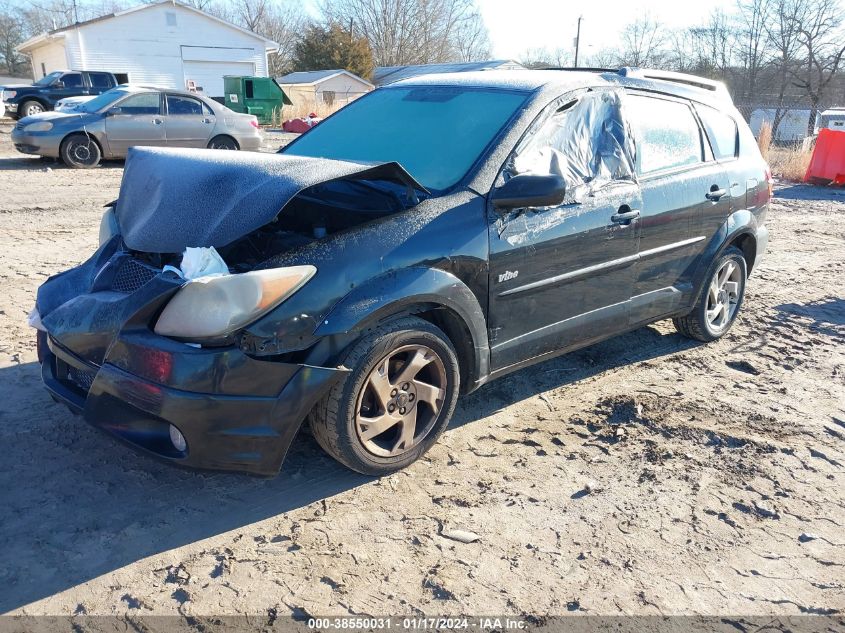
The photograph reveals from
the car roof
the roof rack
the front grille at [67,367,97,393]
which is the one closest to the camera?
the front grille at [67,367,97,393]

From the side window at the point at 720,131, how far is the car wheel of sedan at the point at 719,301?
710 millimetres

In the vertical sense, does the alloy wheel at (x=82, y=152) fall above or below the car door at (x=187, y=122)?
below

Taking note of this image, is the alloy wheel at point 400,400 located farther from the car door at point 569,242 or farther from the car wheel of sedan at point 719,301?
the car wheel of sedan at point 719,301

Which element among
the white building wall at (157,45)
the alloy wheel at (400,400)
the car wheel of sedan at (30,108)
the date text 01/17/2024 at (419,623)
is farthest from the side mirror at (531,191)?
the white building wall at (157,45)

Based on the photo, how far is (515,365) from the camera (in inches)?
146

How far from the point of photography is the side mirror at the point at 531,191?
325cm

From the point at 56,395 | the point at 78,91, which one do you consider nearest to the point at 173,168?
the point at 56,395

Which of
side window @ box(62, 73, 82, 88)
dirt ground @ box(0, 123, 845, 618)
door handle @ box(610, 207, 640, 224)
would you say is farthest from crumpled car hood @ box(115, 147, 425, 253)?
side window @ box(62, 73, 82, 88)

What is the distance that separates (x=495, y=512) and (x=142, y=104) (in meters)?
12.8

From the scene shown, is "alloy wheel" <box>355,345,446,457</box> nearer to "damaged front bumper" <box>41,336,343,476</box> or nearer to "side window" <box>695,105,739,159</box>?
"damaged front bumper" <box>41,336,343,476</box>

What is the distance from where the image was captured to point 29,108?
2092 centimetres

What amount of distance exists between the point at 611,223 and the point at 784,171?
14.2m

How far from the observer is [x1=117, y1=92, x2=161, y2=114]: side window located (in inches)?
516

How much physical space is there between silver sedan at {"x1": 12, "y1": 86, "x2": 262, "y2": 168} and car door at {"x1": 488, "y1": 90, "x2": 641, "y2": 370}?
11.3m
